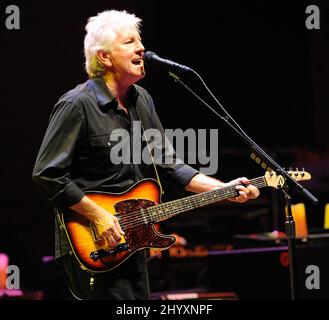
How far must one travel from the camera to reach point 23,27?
7.05 metres

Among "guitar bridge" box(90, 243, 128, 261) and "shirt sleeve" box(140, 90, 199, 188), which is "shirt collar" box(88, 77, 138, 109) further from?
"guitar bridge" box(90, 243, 128, 261)

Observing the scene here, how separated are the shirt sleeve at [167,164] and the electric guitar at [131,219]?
21 centimetres

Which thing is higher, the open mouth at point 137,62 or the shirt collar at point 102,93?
the open mouth at point 137,62

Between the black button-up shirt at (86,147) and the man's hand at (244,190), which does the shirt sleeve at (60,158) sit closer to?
the black button-up shirt at (86,147)

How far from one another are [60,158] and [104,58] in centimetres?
68

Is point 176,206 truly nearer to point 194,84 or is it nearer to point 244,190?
point 244,190

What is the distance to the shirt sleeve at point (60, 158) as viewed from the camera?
3.26 metres

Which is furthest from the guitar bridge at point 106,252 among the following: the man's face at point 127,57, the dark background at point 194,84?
the dark background at point 194,84

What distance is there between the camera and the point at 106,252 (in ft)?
10.9

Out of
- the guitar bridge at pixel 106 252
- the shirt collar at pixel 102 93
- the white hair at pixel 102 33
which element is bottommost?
the guitar bridge at pixel 106 252

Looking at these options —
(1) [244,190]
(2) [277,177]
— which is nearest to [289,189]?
(2) [277,177]

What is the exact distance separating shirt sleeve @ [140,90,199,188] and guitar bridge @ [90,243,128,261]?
2.02 feet

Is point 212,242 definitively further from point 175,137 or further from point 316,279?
point 316,279

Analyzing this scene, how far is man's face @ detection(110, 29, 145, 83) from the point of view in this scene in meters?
3.59
